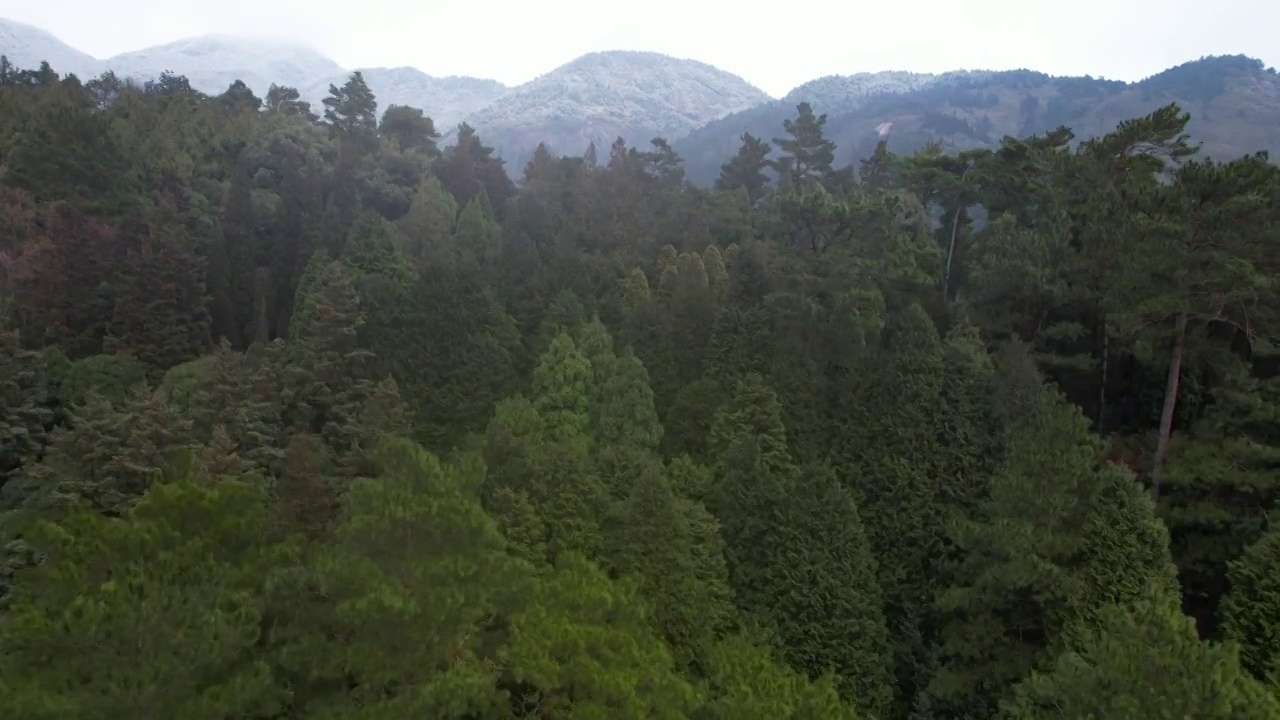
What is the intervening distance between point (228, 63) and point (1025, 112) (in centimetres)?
16487

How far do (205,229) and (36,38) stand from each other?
141351mm

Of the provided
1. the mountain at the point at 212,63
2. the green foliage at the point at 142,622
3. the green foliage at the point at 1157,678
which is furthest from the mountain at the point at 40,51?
the green foliage at the point at 1157,678

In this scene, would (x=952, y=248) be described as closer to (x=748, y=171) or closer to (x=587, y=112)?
(x=748, y=171)

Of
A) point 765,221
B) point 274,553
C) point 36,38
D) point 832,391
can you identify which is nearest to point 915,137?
point 765,221

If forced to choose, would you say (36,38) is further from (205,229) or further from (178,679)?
(178,679)

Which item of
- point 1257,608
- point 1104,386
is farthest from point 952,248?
point 1257,608

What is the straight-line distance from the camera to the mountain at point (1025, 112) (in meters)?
122

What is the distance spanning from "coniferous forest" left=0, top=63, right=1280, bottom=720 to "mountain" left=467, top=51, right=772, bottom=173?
114599 mm

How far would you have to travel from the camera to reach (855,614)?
2259 cm

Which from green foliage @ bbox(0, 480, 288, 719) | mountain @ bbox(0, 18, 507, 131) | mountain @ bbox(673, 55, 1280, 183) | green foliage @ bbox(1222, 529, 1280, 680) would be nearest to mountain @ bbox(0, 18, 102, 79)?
mountain @ bbox(0, 18, 507, 131)

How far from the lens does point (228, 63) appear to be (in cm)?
16838

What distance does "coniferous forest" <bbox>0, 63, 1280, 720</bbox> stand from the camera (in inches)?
541

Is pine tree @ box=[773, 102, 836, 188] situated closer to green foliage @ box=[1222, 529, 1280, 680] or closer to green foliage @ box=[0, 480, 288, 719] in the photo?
green foliage @ box=[1222, 529, 1280, 680]

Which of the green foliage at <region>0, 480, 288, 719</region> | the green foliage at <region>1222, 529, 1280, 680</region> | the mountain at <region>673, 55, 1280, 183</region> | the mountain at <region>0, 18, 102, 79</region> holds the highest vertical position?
the mountain at <region>0, 18, 102, 79</region>
